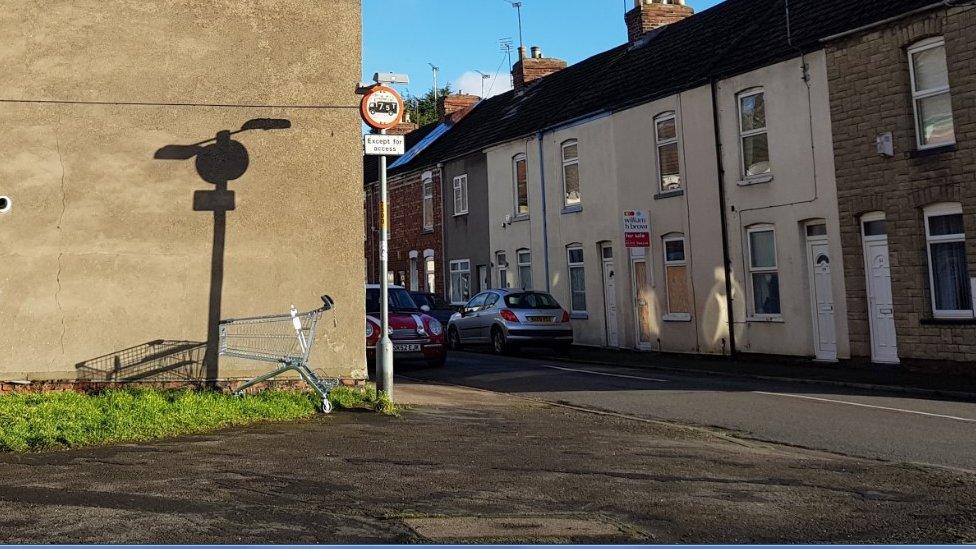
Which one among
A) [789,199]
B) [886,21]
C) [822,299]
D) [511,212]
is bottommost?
[822,299]

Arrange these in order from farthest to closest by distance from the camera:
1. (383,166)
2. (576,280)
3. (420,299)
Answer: (576,280) < (420,299) < (383,166)

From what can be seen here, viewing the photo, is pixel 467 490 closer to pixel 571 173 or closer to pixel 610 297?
pixel 610 297

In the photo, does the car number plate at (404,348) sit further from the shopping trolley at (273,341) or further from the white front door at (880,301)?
the white front door at (880,301)

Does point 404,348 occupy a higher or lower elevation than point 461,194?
lower

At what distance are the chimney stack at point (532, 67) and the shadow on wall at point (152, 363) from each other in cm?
2549

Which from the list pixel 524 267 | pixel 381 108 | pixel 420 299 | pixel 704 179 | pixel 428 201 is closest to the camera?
pixel 381 108

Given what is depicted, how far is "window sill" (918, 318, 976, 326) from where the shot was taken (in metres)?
16.5

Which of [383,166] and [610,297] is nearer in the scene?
[383,166]

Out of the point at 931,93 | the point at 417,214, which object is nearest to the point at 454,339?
the point at 417,214

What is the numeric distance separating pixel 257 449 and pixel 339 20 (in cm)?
653

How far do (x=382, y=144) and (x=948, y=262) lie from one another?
11093 millimetres

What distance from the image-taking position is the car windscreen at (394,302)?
19.0m

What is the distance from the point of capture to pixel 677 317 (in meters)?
23.5

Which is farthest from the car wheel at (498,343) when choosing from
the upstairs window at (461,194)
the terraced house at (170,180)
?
the terraced house at (170,180)
